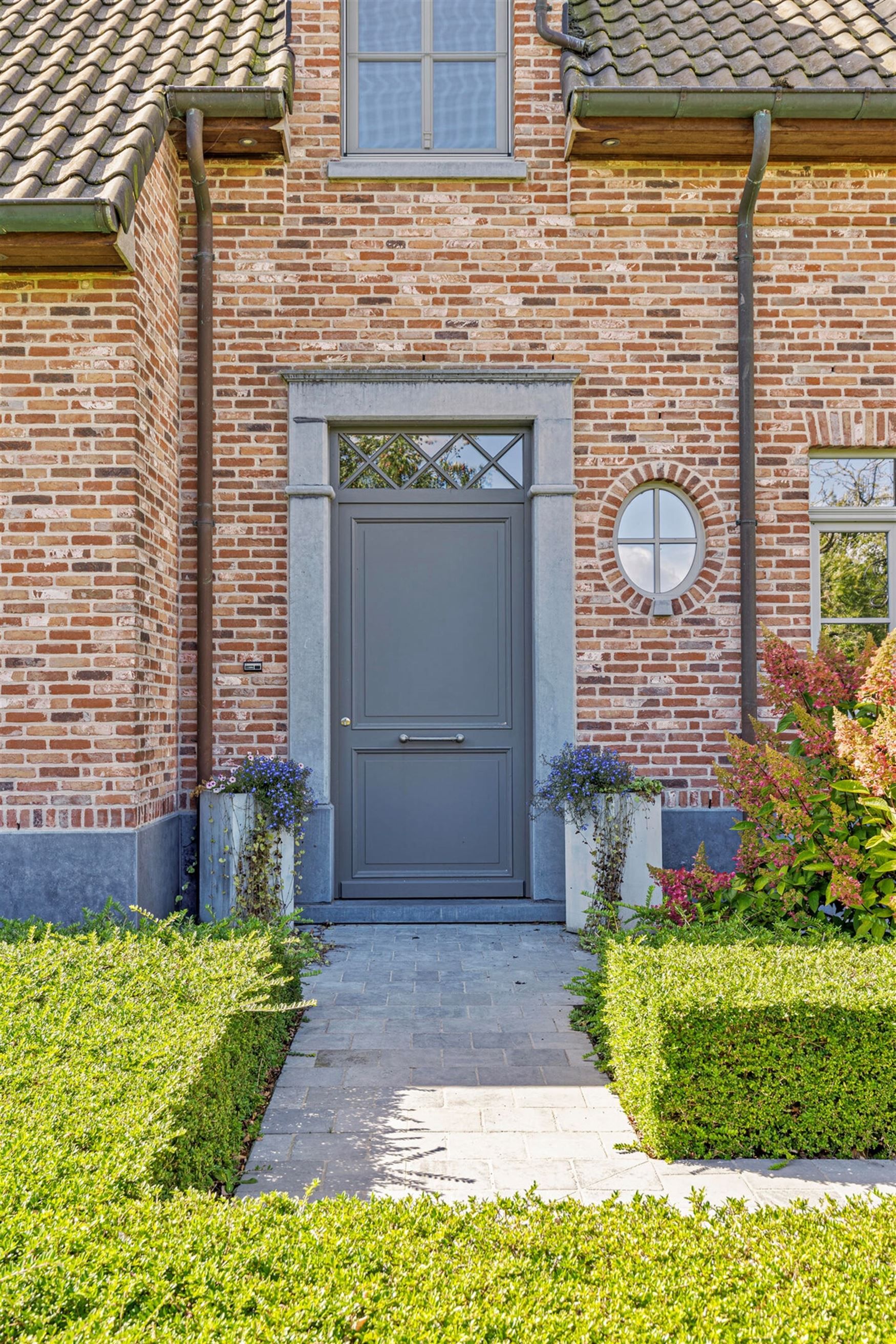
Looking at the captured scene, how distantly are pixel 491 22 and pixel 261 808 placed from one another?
551 centimetres

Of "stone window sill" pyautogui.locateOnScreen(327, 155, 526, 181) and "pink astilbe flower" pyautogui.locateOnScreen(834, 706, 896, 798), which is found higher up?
"stone window sill" pyautogui.locateOnScreen(327, 155, 526, 181)

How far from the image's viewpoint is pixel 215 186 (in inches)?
247

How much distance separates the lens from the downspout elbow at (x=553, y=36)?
6289 mm

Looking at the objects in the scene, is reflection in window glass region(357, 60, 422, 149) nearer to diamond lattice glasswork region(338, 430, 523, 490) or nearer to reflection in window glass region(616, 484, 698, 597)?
diamond lattice glasswork region(338, 430, 523, 490)

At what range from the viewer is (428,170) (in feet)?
20.6

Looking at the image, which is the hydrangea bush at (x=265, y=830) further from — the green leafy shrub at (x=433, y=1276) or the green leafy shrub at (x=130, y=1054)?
the green leafy shrub at (x=433, y=1276)

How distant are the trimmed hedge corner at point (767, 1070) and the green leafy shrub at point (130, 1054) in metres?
1.33

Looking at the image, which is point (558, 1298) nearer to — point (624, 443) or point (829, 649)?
point (829, 649)

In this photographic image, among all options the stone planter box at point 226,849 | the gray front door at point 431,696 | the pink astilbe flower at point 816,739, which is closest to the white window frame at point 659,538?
the gray front door at point 431,696

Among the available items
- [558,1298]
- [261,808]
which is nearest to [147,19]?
[261,808]

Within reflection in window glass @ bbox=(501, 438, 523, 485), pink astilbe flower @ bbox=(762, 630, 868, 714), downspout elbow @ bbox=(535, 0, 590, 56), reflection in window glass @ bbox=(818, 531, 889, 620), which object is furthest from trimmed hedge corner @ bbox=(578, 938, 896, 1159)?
downspout elbow @ bbox=(535, 0, 590, 56)

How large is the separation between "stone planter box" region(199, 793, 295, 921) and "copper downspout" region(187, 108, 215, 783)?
340 millimetres

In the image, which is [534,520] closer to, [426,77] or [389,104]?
[389,104]

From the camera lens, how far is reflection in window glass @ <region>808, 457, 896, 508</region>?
6.50 metres
